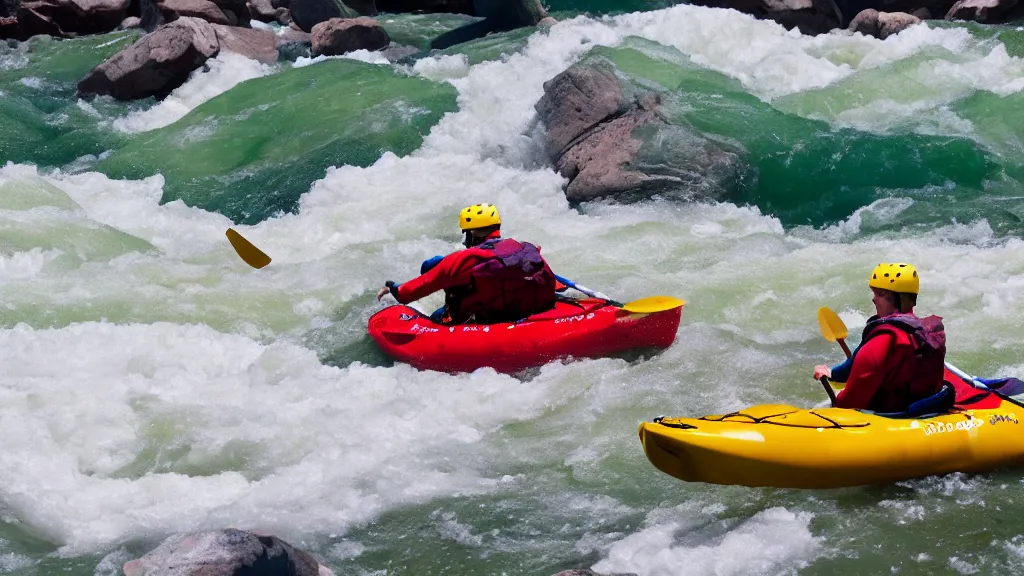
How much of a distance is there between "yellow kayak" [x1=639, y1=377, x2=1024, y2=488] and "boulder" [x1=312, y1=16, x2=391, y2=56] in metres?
10.4

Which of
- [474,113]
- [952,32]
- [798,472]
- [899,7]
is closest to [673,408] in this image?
[798,472]

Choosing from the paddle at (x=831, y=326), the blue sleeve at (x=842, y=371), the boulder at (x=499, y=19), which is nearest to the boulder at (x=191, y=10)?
the boulder at (x=499, y=19)

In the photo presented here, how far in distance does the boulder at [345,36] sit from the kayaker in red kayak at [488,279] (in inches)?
322

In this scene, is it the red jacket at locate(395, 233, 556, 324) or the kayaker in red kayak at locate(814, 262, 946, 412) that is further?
the red jacket at locate(395, 233, 556, 324)

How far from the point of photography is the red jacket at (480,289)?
20.2 ft

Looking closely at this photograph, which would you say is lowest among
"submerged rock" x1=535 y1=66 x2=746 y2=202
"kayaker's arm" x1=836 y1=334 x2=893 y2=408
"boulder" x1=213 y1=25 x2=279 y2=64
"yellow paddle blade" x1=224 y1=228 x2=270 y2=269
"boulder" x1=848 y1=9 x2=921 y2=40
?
"boulder" x1=213 y1=25 x2=279 y2=64

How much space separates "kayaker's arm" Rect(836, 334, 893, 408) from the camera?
4.46m

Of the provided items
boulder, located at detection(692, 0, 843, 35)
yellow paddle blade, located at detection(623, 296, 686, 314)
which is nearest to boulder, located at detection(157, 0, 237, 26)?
boulder, located at detection(692, 0, 843, 35)

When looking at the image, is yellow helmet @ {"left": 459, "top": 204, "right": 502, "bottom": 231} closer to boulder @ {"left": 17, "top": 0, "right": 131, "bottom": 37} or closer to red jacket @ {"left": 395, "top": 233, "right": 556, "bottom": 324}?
red jacket @ {"left": 395, "top": 233, "right": 556, "bottom": 324}

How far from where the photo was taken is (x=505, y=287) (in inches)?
243

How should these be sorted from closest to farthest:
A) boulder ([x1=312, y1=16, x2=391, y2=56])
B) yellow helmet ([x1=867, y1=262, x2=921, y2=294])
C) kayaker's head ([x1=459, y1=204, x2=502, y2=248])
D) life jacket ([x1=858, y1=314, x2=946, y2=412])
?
life jacket ([x1=858, y1=314, x2=946, y2=412]) → yellow helmet ([x1=867, y1=262, x2=921, y2=294]) → kayaker's head ([x1=459, y1=204, x2=502, y2=248]) → boulder ([x1=312, y1=16, x2=391, y2=56])

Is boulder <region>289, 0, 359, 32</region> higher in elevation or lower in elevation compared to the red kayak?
lower

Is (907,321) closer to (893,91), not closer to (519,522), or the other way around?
(519,522)

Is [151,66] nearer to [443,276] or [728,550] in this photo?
[443,276]
